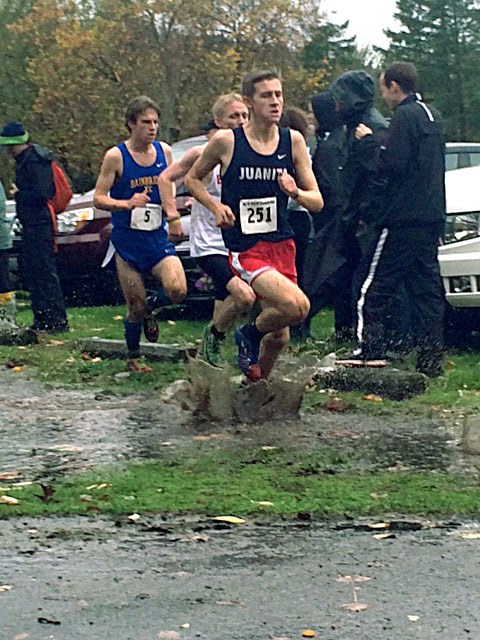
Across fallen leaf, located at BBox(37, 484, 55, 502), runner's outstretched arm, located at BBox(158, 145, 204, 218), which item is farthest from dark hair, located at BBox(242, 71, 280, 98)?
fallen leaf, located at BBox(37, 484, 55, 502)

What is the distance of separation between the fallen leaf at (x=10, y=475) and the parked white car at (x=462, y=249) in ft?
15.9

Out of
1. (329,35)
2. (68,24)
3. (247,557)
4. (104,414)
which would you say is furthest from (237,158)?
(329,35)

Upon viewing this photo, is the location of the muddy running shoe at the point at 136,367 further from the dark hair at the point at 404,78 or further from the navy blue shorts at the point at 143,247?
the dark hair at the point at 404,78

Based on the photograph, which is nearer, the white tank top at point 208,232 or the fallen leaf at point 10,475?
the fallen leaf at point 10,475

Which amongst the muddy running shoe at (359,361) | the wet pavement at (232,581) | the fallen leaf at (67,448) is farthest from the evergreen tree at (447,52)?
the wet pavement at (232,581)

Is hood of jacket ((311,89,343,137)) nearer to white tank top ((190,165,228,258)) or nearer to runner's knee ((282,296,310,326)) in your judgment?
white tank top ((190,165,228,258))

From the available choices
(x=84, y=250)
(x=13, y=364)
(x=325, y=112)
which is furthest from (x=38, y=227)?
(x=325, y=112)

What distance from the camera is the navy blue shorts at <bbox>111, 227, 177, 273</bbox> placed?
10727 mm

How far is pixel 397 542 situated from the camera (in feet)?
18.0

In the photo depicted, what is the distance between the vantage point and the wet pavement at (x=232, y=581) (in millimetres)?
4398

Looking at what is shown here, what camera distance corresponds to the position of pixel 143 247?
35.2ft

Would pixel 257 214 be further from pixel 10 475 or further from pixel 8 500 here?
pixel 8 500

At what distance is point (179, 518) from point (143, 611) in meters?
1.35

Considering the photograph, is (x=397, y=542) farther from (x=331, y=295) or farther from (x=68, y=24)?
(x=68, y=24)
